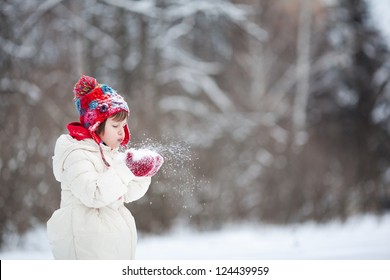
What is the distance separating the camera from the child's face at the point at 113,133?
2182mm

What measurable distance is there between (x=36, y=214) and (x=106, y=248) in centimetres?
384

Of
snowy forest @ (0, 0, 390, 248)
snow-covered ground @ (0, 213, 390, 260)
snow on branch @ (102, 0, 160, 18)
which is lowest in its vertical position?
snow-covered ground @ (0, 213, 390, 260)

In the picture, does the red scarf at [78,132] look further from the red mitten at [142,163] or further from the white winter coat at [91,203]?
the red mitten at [142,163]

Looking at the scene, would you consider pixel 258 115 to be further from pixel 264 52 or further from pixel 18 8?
pixel 18 8

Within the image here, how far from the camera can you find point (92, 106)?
2160 millimetres

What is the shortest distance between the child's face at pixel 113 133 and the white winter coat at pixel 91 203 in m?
0.03

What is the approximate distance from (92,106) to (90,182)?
296 mm

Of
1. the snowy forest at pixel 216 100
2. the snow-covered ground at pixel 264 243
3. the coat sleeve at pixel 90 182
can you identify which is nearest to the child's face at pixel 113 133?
the coat sleeve at pixel 90 182

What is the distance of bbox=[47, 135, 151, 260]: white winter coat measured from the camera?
2018 mm

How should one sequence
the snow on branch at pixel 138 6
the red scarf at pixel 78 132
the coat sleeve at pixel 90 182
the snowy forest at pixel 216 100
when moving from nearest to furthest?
1. the coat sleeve at pixel 90 182
2. the red scarf at pixel 78 132
3. the snowy forest at pixel 216 100
4. the snow on branch at pixel 138 6

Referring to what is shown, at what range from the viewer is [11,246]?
Answer: 5.48 metres

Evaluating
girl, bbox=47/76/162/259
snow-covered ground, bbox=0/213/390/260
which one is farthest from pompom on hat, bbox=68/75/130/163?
snow-covered ground, bbox=0/213/390/260

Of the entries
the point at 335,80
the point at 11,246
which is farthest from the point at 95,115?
the point at 335,80

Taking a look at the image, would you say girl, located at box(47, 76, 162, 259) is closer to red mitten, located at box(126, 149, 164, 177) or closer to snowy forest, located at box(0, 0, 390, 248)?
red mitten, located at box(126, 149, 164, 177)
